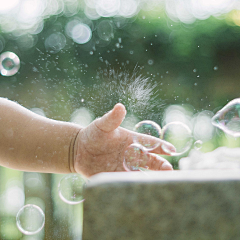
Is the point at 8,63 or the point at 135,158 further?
the point at 8,63

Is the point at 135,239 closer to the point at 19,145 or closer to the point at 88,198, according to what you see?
the point at 88,198

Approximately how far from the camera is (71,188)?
1.02 meters

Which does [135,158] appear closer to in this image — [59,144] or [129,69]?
[59,144]

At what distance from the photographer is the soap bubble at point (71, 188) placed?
37.6 inches

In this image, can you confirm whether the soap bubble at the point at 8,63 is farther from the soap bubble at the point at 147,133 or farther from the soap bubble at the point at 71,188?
the soap bubble at the point at 147,133

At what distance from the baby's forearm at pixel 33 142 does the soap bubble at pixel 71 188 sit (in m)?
0.12

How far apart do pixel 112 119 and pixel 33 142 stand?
30 centimetres

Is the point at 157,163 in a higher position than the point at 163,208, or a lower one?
higher

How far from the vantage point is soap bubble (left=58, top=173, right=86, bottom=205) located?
95 cm

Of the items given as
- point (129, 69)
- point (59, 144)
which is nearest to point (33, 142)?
point (59, 144)

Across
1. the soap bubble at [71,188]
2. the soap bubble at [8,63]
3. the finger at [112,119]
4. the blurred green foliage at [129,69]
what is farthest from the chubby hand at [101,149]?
the blurred green foliage at [129,69]

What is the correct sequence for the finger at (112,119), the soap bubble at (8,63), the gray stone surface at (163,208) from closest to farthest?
the gray stone surface at (163,208) → the finger at (112,119) → the soap bubble at (8,63)

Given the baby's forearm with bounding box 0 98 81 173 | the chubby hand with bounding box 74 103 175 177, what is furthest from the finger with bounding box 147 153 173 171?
the baby's forearm with bounding box 0 98 81 173

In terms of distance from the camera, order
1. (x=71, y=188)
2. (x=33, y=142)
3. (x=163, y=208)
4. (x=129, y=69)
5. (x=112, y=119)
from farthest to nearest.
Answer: (x=129, y=69), (x=71, y=188), (x=33, y=142), (x=112, y=119), (x=163, y=208)
